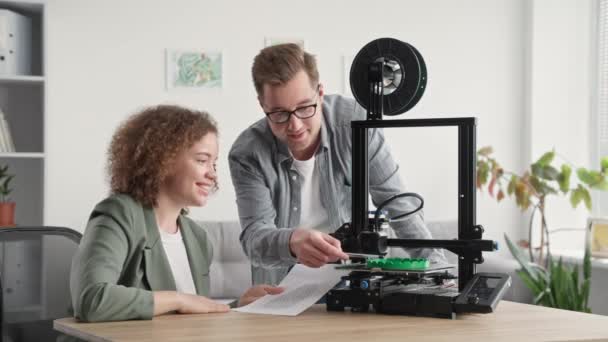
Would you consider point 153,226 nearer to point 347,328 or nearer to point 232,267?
point 347,328

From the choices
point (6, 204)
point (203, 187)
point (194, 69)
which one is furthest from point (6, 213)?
point (203, 187)

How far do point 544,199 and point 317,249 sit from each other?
11.4 feet

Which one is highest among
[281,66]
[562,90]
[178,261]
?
[562,90]

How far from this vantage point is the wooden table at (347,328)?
4.88 ft

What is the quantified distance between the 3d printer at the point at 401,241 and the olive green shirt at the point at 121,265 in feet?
1.33

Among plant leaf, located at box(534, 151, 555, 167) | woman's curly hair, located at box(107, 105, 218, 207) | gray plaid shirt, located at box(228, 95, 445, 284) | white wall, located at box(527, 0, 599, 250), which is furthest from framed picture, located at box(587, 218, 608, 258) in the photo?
woman's curly hair, located at box(107, 105, 218, 207)

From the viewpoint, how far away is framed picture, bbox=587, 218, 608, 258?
172 inches

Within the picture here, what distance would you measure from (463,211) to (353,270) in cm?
27

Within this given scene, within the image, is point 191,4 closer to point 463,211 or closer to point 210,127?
point 210,127

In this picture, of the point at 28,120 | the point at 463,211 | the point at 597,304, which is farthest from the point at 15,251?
the point at 597,304

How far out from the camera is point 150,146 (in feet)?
6.73

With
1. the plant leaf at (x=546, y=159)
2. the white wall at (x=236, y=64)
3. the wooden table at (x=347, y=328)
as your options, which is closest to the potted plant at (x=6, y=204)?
the white wall at (x=236, y=64)

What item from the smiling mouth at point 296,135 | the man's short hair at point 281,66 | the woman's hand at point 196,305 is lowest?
the woman's hand at point 196,305

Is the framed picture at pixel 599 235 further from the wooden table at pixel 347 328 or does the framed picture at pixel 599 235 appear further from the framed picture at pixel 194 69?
the wooden table at pixel 347 328
